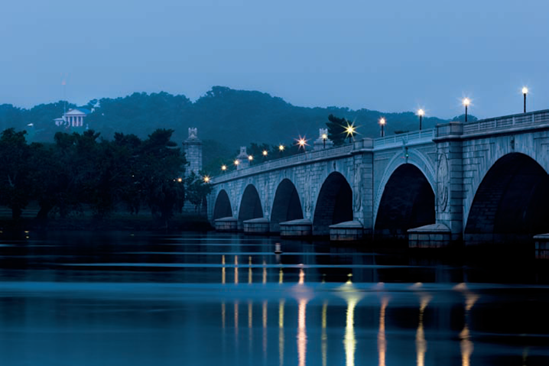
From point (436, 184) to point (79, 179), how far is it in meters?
80.5

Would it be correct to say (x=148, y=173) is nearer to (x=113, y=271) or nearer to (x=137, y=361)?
(x=113, y=271)

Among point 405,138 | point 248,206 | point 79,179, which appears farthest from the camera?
point 248,206

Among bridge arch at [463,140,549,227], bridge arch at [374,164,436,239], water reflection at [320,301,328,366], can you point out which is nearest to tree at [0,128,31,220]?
bridge arch at [374,164,436,239]

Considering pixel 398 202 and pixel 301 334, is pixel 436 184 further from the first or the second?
pixel 301 334

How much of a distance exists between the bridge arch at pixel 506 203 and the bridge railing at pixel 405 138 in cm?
747

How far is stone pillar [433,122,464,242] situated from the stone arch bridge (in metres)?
0.06

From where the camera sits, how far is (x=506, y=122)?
181 feet

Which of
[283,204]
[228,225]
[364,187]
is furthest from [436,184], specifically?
[228,225]

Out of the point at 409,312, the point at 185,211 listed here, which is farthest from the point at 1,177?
the point at 409,312

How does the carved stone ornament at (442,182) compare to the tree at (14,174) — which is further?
the tree at (14,174)

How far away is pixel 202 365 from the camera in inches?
652

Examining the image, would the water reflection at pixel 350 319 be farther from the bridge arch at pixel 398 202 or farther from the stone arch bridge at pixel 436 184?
the bridge arch at pixel 398 202

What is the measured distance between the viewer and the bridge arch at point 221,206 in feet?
542

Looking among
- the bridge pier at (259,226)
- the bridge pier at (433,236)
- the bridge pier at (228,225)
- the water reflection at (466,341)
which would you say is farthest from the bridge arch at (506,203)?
the bridge pier at (228,225)
